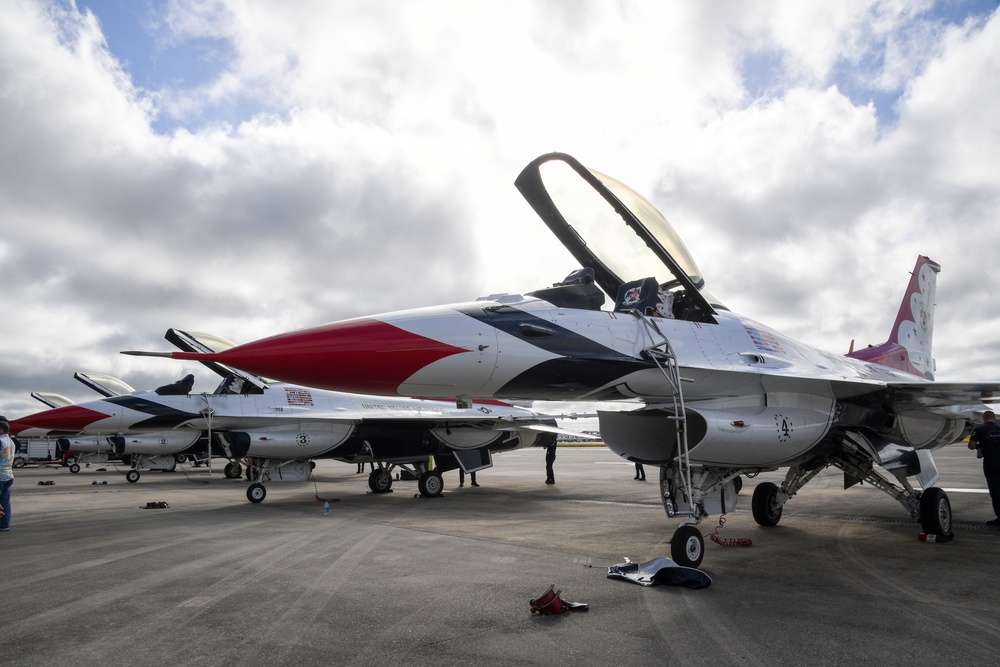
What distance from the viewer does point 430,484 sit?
1448 centimetres

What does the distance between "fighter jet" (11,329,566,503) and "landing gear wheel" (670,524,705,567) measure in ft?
29.3

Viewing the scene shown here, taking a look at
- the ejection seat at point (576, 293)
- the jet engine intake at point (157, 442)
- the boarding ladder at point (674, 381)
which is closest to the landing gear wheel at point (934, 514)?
the boarding ladder at point (674, 381)

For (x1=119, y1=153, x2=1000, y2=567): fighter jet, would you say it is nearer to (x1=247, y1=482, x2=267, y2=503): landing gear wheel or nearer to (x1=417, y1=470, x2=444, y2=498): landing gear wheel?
(x1=417, y1=470, x2=444, y2=498): landing gear wheel

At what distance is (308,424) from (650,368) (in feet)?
35.8

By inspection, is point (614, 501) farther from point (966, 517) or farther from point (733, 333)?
point (733, 333)

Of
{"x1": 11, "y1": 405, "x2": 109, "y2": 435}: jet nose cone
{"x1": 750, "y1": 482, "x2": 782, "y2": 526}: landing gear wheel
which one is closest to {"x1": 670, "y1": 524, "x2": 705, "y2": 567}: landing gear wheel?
{"x1": 750, "y1": 482, "x2": 782, "y2": 526}: landing gear wheel

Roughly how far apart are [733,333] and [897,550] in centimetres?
302

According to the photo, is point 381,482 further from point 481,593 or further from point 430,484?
point 481,593

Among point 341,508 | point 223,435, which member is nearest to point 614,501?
point 341,508

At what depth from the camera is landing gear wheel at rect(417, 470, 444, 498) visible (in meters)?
14.5

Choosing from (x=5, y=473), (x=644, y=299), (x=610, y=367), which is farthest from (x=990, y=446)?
(x=5, y=473)

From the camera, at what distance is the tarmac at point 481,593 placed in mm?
3512

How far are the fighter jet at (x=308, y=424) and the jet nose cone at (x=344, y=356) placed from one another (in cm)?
953

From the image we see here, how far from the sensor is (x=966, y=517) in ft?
31.7
